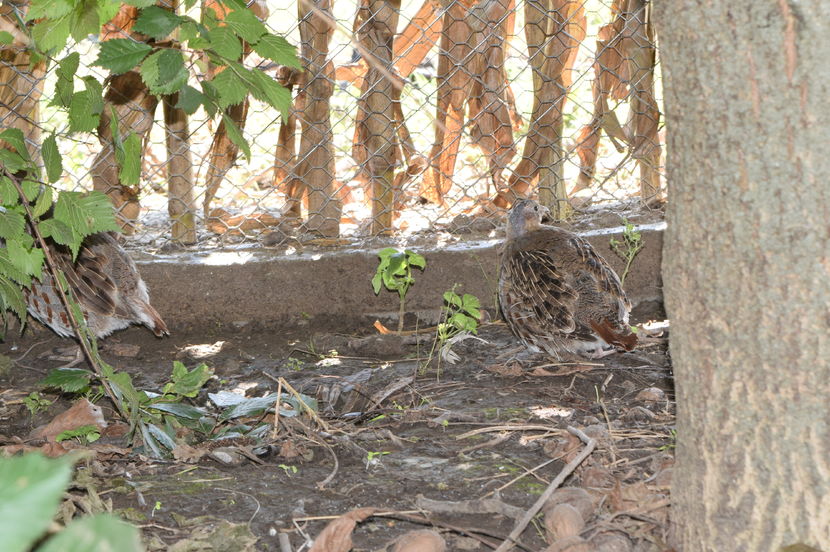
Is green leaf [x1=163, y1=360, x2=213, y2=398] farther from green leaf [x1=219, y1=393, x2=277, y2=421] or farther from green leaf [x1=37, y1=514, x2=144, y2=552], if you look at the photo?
green leaf [x1=37, y1=514, x2=144, y2=552]

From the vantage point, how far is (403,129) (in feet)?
17.4

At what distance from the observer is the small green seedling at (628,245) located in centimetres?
480

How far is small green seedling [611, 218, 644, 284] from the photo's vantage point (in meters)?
4.80

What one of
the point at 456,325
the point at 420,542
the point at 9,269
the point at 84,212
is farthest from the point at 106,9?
the point at 456,325

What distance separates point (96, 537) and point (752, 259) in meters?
1.45

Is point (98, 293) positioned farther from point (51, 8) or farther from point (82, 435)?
point (51, 8)

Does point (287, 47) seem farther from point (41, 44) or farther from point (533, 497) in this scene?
point (533, 497)

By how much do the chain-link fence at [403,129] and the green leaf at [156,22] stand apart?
2.72 metres

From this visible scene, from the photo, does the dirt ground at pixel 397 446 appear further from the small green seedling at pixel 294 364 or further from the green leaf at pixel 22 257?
the green leaf at pixel 22 257

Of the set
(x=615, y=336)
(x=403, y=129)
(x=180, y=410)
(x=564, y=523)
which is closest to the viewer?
(x=564, y=523)

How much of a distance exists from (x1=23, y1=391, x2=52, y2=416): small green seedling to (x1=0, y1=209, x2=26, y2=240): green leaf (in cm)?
121

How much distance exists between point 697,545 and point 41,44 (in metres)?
2.04

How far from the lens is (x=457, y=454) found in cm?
299

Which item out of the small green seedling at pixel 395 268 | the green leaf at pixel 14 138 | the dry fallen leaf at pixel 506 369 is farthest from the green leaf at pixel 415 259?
the green leaf at pixel 14 138
